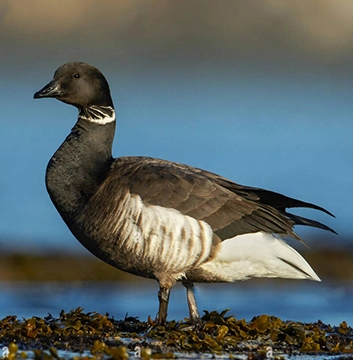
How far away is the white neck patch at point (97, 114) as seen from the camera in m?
8.73

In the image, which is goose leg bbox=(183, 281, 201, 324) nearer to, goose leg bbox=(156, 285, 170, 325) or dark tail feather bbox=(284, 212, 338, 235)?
goose leg bbox=(156, 285, 170, 325)

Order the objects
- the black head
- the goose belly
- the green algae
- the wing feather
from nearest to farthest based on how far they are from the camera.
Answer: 1. the green algae
2. the goose belly
3. the wing feather
4. the black head

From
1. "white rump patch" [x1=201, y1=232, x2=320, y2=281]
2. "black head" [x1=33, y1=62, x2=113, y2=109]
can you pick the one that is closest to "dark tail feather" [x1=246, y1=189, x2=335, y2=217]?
"white rump patch" [x1=201, y1=232, x2=320, y2=281]

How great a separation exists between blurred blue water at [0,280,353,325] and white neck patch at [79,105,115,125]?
2699mm

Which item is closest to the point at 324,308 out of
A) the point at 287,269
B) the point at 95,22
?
the point at 287,269

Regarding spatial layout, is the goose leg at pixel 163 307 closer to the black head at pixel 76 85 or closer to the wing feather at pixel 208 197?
the wing feather at pixel 208 197

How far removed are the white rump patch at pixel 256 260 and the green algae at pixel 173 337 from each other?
408mm

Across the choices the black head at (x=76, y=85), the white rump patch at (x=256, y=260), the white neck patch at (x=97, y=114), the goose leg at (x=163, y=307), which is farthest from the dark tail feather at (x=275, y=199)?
the black head at (x=76, y=85)

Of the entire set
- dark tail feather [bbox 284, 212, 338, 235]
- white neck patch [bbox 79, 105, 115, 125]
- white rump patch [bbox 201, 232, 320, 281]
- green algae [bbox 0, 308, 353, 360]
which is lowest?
green algae [bbox 0, 308, 353, 360]

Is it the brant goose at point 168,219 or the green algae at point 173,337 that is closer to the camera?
the green algae at point 173,337

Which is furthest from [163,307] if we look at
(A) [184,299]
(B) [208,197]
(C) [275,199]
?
(A) [184,299]

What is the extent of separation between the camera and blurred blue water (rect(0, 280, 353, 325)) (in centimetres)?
1095

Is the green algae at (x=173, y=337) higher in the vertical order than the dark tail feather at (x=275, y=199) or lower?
lower

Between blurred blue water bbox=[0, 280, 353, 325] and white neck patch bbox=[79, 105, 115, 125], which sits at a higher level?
white neck patch bbox=[79, 105, 115, 125]
